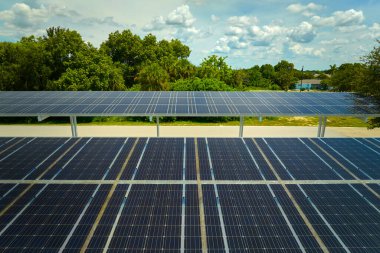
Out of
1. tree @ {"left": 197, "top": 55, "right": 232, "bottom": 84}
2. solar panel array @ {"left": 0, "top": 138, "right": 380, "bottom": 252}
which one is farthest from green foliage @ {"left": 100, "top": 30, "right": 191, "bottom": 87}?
solar panel array @ {"left": 0, "top": 138, "right": 380, "bottom": 252}

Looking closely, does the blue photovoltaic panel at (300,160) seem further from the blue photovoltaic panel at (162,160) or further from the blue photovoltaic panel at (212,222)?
the blue photovoltaic panel at (162,160)

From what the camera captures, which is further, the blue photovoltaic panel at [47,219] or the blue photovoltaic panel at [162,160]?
the blue photovoltaic panel at [162,160]

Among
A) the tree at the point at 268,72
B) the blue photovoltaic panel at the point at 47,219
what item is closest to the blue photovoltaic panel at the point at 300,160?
the blue photovoltaic panel at the point at 47,219

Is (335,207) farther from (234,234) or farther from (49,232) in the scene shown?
(49,232)

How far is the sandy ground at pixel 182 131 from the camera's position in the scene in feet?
106

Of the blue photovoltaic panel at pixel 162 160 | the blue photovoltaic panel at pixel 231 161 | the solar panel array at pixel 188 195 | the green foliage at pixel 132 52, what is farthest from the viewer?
the green foliage at pixel 132 52

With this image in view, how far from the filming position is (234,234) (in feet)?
29.1

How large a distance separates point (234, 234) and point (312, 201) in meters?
4.03

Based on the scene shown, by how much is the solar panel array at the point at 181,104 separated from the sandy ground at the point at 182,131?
721 cm

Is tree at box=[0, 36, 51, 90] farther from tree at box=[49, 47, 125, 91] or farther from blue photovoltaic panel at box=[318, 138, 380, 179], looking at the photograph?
blue photovoltaic panel at box=[318, 138, 380, 179]

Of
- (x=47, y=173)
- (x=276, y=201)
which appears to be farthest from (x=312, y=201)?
(x=47, y=173)

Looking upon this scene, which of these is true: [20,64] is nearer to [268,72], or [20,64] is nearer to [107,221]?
[107,221]

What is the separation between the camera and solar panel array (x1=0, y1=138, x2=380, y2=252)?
8625 mm

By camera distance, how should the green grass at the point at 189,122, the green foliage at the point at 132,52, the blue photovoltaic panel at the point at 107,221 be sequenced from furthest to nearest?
the green foliage at the point at 132,52 < the green grass at the point at 189,122 < the blue photovoltaic panel at the point at 107,221
